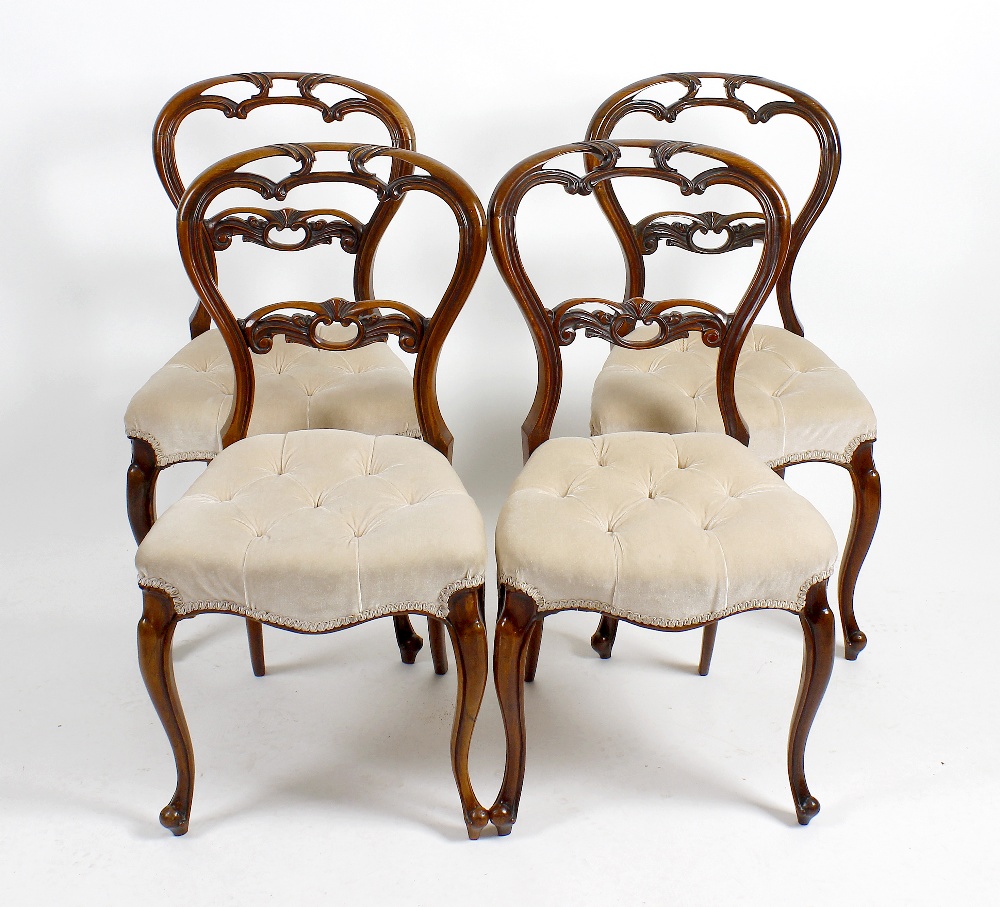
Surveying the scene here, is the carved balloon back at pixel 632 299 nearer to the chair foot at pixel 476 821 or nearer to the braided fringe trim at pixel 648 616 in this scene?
the braided fringe trim at pixel 648 616

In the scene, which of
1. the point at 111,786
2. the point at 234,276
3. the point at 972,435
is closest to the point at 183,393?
the point at 111,786

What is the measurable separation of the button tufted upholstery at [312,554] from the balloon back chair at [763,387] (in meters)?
0.56

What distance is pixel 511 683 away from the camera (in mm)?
1765

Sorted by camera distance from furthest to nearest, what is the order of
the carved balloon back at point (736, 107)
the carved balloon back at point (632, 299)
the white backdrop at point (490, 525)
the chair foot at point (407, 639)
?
the carved balloon back at point (736, 107) → the chair foot at point (407, 639) → the carved balloon back at point (632, 299) → the white backdrop at point (490, 525)

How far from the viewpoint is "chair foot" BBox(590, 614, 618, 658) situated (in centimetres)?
231

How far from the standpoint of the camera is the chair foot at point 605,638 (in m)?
2.31

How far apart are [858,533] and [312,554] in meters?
1.19

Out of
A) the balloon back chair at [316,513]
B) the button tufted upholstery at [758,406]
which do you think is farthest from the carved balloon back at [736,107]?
the balloon back chair at [316,513]

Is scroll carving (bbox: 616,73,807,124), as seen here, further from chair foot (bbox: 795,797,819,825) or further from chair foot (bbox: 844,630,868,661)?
chair foot (bbox: 795,797,819,825)

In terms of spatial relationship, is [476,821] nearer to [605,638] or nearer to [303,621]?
[303,621]

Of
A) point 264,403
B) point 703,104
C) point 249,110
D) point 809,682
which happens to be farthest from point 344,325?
point 703,104

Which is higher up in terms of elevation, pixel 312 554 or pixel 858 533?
pixel 312 554

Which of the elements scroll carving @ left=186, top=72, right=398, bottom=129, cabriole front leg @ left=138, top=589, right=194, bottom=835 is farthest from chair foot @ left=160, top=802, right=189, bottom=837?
scroll carving @ left=186, top=72, right=398, bottom=129

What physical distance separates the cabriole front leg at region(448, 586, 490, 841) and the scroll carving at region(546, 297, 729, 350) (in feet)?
1.83
